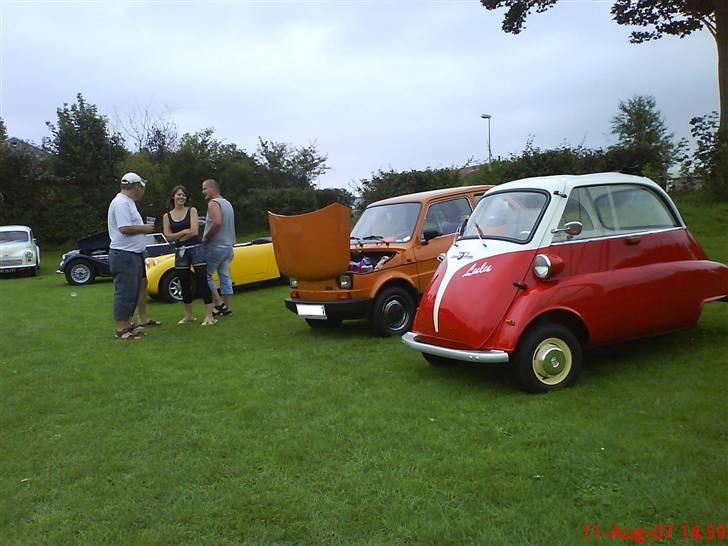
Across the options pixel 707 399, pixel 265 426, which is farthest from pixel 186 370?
pixel 707 399

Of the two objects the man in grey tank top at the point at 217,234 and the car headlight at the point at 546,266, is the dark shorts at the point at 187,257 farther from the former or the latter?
the car headlight at the point at 546,266

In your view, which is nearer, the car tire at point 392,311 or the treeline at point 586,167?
the car tire at point 392,311

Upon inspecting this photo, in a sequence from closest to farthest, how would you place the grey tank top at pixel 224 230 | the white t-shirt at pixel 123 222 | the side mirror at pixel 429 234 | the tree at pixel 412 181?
1. the white t-shirt at pixel 123 222
2. the side mirror at pixel 429 234
3. the grey tank top at pixel 224 230
4. the tree at pixel 412 181

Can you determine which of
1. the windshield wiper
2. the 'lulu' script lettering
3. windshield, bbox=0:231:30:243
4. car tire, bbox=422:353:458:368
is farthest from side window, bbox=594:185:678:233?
windshield, bbox=0:231:30:243

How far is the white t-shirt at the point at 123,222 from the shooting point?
267 inches

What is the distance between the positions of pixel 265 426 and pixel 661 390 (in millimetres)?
2878

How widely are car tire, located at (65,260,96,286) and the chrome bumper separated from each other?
12.5 metres

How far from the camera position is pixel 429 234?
23.4 feet

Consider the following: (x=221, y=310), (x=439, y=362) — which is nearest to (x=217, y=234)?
(x=221, y=310)

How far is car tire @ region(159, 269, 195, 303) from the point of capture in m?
10.9

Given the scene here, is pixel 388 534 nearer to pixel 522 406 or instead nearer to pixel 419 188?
pixel 522 406

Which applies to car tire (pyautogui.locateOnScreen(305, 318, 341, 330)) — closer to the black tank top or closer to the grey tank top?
the grey tank top

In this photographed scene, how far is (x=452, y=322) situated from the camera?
4.71 metres

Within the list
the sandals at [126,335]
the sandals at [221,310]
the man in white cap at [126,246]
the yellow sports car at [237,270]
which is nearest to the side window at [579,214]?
the man in white cap at [126,246]
